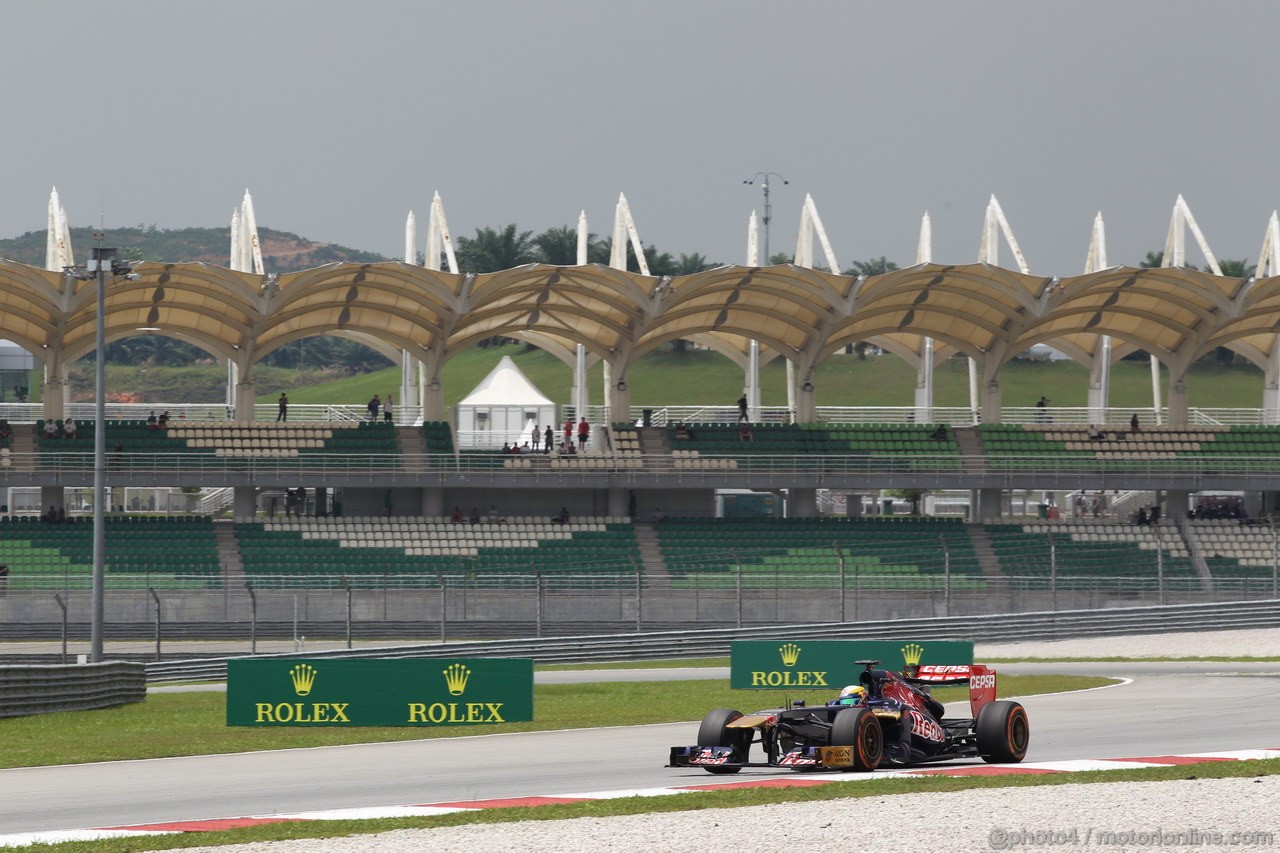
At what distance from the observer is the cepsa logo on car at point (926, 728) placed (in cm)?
1680

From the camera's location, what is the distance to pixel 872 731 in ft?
53.3

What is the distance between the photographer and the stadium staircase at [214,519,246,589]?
46.0m

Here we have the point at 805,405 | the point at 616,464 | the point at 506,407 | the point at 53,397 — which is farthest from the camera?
the point at 506,407

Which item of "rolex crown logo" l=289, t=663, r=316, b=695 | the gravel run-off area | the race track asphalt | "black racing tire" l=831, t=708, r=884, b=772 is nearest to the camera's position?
the gravel run-off area

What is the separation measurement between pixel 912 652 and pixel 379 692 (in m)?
11.2

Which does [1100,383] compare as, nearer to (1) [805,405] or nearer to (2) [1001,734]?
(1) [805,405]

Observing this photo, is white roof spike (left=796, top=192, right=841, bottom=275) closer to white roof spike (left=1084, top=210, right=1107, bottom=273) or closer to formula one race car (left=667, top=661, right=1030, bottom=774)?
white roof spike (left=1084, top=210, right=1107, bottom=273)

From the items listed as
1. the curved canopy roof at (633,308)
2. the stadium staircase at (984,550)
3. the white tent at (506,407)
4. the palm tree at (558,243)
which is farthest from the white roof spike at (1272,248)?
the palm tree at (558,243)

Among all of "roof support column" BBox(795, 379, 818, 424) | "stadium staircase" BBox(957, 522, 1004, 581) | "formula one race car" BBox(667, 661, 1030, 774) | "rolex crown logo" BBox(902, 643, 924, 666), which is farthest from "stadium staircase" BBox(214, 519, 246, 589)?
"formula one race car" BBox(667, 661, 1030, 774)

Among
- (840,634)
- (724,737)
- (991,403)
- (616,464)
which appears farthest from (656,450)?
(724,737)

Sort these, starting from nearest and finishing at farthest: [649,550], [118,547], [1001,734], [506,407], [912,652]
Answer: [1001,734] → [912,652] → [118,547] → [649,550] → [506,407]

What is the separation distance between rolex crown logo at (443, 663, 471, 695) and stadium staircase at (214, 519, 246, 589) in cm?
2153

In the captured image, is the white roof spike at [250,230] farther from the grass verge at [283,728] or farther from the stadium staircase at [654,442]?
the grass verge at [283,728]

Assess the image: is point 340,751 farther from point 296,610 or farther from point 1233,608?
point 1233,608
